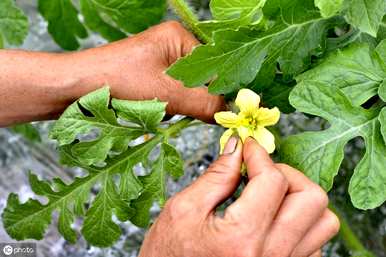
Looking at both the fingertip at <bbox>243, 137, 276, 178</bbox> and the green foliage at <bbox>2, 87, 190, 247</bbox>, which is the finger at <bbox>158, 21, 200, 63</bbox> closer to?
the green foliage at <bbox>2, 87, 190, 247</bbox>

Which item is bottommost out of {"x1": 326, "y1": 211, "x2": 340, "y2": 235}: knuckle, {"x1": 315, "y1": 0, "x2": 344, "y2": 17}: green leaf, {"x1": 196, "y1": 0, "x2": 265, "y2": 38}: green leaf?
{"x1": 326, "y1": 211, "x2": 340, "y2": 235}: knuckle

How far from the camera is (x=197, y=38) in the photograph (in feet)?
5.83

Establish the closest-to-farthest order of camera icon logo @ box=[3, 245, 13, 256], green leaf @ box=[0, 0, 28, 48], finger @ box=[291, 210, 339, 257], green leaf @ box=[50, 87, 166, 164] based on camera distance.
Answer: finger @ box=[291, 210, 339, 257]
green leaf @ box=[50, 87, 166, 164]
green leaf @ box=[0, 0, 28, 48]
camera icon logo @ box=[3, 245, 13, 256]

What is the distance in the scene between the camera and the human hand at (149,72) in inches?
67.5

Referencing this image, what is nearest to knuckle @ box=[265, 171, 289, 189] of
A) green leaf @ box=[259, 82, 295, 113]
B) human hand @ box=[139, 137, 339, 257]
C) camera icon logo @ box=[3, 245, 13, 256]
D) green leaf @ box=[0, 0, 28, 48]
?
human hand @ box=[139, 137, 339, 257]

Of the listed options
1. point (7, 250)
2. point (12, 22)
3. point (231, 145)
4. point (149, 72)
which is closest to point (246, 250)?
point (231, 145)

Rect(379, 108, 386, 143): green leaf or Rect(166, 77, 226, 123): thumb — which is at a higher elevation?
Rect(379, 108, 386, 143): green leaf

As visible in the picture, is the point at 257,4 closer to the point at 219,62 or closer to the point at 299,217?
the point at 219,62

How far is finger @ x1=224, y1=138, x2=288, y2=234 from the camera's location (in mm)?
1305

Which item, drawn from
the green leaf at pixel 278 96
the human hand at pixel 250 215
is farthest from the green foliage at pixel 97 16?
the human hand at pixel 250 215

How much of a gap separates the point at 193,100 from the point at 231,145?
0.26 m

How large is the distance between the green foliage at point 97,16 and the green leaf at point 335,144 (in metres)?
0.69

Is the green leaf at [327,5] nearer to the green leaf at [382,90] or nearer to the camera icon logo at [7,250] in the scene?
the green leaf at [382,90]

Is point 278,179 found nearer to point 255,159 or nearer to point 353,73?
point 255,159
